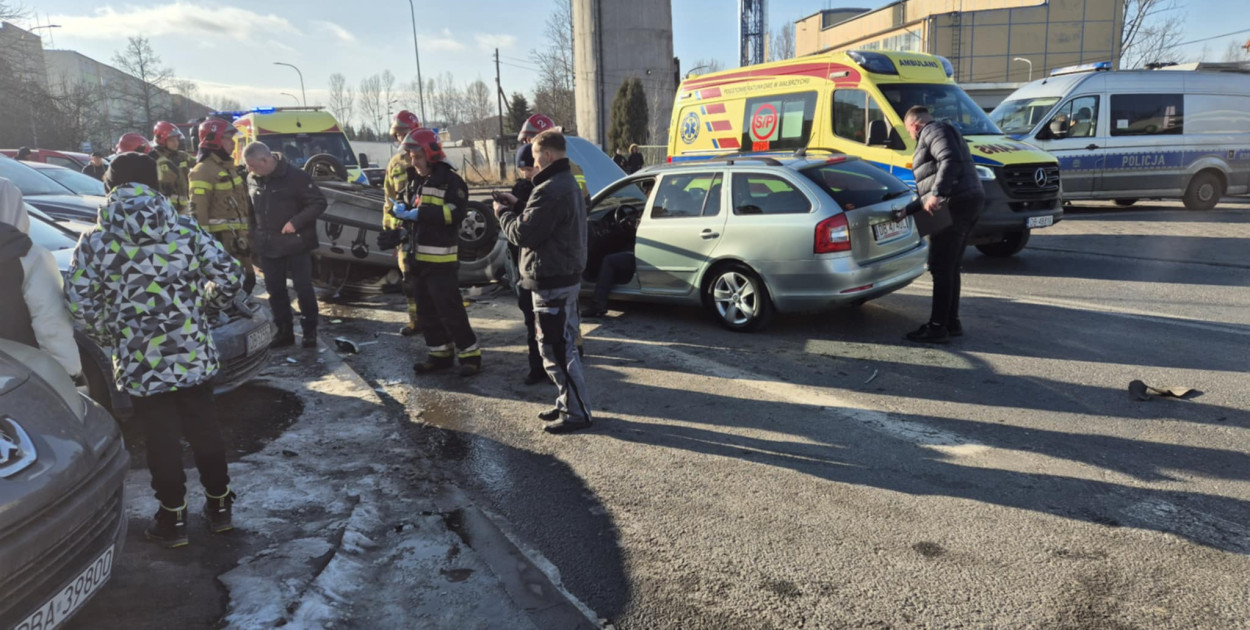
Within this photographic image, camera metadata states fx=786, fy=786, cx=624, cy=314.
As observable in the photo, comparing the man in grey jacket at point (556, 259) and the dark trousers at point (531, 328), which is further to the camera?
the dark trousers at point (531, 328)

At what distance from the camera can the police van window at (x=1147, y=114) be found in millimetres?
13383

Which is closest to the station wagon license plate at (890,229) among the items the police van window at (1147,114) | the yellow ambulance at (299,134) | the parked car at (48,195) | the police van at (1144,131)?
the parked car at (48,195)

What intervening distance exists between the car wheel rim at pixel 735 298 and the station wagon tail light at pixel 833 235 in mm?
755

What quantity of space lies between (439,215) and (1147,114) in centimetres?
1307

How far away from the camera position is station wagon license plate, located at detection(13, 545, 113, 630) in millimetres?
2377

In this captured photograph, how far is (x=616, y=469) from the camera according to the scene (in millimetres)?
4379

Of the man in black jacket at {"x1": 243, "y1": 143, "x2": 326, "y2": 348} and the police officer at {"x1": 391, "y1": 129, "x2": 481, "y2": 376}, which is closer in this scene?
the police officer at {"x1": 391, "y1": 129, "x2": 481, "y2": 376}

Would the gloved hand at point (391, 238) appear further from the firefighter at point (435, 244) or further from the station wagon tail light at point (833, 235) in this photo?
the station wagon tail light at point (833, 235)

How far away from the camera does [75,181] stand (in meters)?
9.11

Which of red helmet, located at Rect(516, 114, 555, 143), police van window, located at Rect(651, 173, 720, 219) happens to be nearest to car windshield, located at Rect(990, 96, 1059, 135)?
police van window, located at Rect(651, 173, 720, 219)

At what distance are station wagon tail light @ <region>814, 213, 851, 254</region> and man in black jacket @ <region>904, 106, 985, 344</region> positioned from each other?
659 millimetres

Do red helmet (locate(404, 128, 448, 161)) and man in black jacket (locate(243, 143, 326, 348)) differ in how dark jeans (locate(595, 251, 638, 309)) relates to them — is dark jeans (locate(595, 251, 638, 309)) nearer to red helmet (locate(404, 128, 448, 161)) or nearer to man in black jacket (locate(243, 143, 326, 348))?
red helmet (locate(404, 128, 448, 161))

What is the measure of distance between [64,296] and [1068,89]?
1487 centimetres

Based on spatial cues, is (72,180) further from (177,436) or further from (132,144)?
(177,436)
